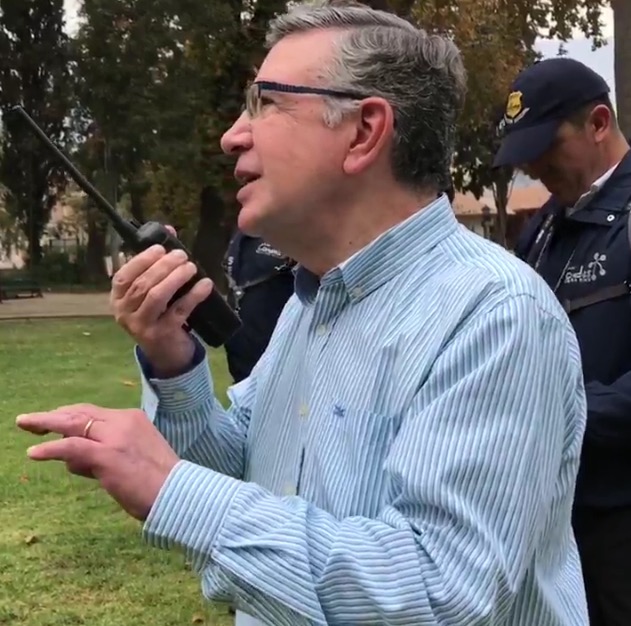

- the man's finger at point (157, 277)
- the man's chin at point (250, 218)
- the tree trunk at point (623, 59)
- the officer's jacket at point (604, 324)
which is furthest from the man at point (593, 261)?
the tree trunk at point (623, 59)

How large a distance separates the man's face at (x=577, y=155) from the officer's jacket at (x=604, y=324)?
62mm

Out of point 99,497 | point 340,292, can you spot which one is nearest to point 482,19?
point 99,497

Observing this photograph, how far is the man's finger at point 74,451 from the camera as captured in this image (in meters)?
1.57

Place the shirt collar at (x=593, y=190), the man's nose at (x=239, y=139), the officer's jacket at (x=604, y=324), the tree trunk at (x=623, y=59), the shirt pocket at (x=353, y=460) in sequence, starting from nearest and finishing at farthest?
the shirt pocket at (x=353, y=460) < the man's nose at (x=239, y=139) < the officer's jacket at (x=604, y=324) < the shirt collar at (x=593, y=190) < the tree trunk at (x=623, y=59)

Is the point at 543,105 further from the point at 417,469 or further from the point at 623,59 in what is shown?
the point at 623,59

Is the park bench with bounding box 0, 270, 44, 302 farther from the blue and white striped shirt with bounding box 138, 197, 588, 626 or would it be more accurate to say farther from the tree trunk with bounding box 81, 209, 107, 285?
the blue and white striped shirt with bounding box 138, 197, 588, 626

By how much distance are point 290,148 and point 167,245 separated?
1.03 ft

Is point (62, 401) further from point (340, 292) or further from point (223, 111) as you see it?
point (223, 111)

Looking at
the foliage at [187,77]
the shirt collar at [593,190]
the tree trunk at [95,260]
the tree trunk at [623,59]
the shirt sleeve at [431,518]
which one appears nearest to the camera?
the shirt sleeve at [431,518]

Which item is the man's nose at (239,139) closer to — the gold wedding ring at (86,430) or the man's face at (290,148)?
the man's face at (290,148)

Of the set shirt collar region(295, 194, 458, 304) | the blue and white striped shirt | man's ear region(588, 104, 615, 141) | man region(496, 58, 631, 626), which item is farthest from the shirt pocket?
man's ear region(588, 104, 615, 141)

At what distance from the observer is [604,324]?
3047mm

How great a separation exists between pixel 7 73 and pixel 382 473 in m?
37.5

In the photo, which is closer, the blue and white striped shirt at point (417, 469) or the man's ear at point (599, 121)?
the blue and white striped shirt at point (417, 469)
